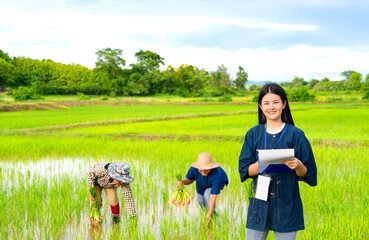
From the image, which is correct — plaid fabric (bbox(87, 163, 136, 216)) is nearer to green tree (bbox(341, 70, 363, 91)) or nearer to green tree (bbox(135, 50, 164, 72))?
green tree (bbox(135, 50, 164, 72))

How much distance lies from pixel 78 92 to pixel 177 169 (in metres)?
31.6

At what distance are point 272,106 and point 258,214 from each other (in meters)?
0.58

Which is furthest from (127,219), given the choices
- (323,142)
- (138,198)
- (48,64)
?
(48,64)

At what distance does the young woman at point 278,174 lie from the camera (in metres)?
1.77

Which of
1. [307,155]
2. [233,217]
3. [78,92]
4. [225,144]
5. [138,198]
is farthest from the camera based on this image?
[78,92]

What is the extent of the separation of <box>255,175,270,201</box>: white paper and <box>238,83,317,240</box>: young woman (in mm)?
10

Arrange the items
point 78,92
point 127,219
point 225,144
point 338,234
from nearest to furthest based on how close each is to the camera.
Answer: point 338,234, point 127,219, point 225,144, point 78,92

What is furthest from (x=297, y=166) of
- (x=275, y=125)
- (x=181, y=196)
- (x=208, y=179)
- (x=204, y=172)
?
(x=181, y=196)

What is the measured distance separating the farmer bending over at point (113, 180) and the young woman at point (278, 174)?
122 cm

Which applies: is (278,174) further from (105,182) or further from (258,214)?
(105,182)

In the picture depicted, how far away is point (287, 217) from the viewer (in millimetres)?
1769

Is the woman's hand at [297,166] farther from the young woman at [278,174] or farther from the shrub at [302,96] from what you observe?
the shrub at [302,96]

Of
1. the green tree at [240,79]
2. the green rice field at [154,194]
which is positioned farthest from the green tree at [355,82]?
the green rice field at [154,194]

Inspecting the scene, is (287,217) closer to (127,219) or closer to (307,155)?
(307,155)
